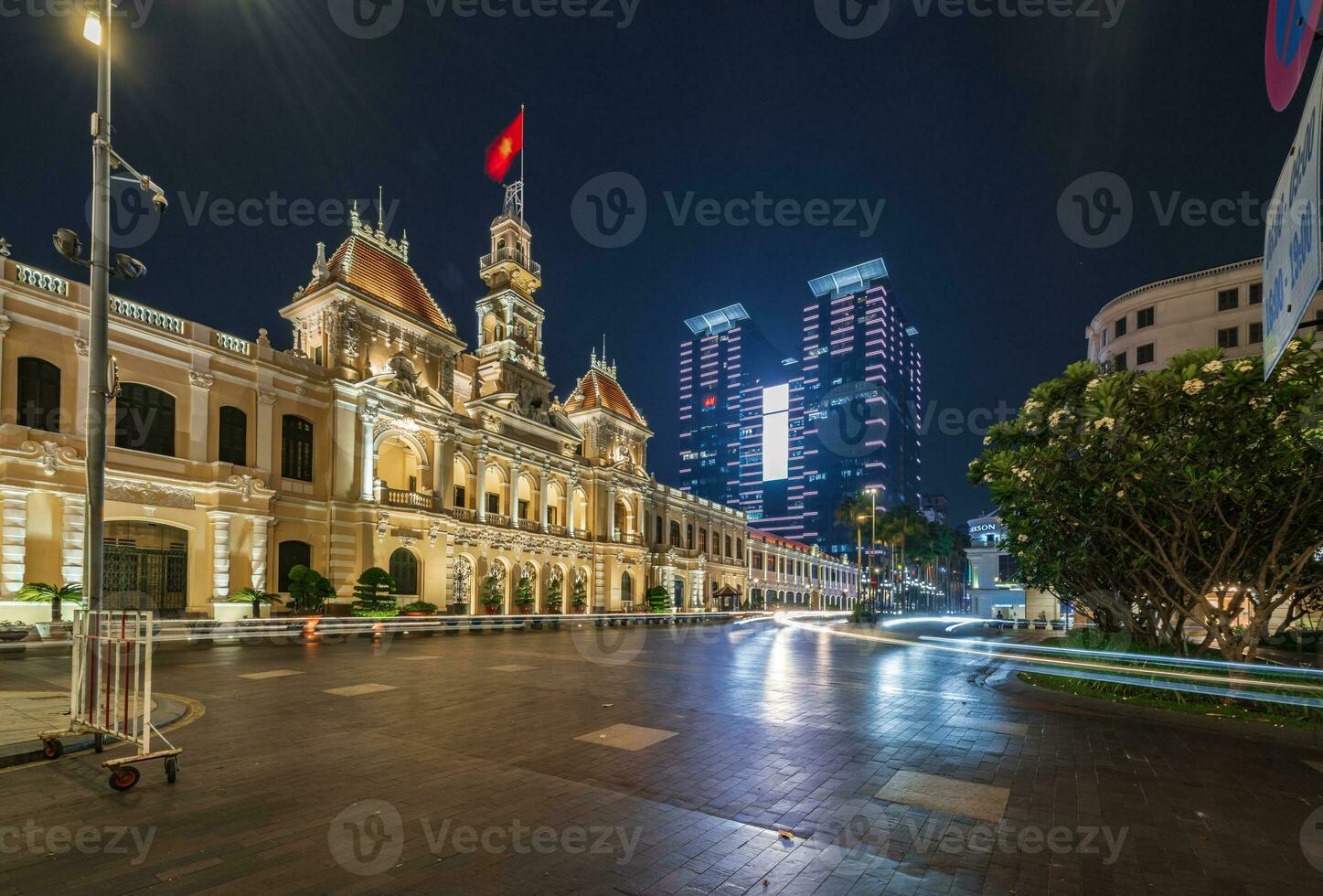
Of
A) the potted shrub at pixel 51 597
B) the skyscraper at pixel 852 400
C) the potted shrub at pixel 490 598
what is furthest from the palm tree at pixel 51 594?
the skyscraper at pixel 852 400

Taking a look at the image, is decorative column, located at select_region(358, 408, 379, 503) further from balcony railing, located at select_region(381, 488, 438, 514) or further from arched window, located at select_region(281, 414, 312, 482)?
arched window, located at select_region(281, 414, 312, 482)

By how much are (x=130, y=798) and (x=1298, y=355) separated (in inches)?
693

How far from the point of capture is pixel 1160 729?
9.63 metres

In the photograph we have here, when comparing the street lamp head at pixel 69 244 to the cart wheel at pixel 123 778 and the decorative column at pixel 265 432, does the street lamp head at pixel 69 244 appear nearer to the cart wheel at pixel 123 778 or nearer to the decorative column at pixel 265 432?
the cart wheel at pixel 123 778

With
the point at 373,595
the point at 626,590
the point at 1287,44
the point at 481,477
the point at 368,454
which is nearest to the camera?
the point at 1287,44

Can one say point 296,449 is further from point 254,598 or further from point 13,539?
point 13,539

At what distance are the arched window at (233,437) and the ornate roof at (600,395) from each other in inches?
1088

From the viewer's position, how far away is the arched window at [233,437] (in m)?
27.3

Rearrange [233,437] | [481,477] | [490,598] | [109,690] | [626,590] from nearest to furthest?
[109,690], [233,437], [490,598], [481,477], [626,590]

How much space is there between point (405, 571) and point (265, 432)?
390 inches

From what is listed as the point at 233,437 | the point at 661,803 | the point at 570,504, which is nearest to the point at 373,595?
the point at 233,437

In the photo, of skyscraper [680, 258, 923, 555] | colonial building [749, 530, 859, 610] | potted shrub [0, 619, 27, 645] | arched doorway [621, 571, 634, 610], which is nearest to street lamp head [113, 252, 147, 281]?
potted shrub [0, 619, 27, 645]

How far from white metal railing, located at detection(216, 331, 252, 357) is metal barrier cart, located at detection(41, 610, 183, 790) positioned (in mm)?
24170

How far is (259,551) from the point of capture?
26984 mm
